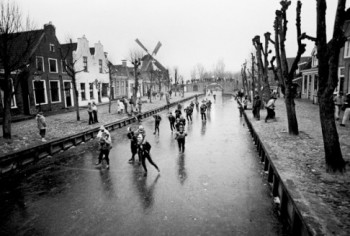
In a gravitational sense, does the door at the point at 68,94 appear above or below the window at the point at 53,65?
below

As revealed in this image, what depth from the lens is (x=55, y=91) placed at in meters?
26.0

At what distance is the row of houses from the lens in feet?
70.2

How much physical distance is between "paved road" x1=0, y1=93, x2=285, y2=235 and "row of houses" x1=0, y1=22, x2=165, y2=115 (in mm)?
10247

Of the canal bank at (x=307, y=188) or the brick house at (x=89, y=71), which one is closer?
the canal bank at (x=307, y=188)

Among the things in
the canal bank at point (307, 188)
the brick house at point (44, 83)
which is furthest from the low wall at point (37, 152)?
the brick house at point (44, 83)

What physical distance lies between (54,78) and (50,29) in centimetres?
554

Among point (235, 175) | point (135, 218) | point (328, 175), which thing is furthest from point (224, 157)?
point (135, 218)

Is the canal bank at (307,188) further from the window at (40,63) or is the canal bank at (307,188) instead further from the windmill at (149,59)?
the windmill at (149,59)

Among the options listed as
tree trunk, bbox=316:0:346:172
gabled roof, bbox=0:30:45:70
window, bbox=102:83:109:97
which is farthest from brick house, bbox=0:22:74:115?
tree trunk, bbox=316:0:346:172

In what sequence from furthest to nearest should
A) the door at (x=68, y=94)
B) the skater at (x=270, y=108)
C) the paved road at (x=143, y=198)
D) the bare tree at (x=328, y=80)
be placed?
1. the door at (x=68, y=94)
2. the skater at (x=270, y=108)
3. the bare tree at (x=328, y=80)
4. the paved road at (x=143, y=198)

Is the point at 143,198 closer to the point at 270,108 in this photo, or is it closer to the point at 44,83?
the point at 270,108

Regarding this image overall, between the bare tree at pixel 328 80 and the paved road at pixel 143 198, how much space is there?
222cm

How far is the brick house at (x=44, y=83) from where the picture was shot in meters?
22.0

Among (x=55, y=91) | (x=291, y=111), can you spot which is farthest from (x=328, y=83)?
(x=55, y=91)
